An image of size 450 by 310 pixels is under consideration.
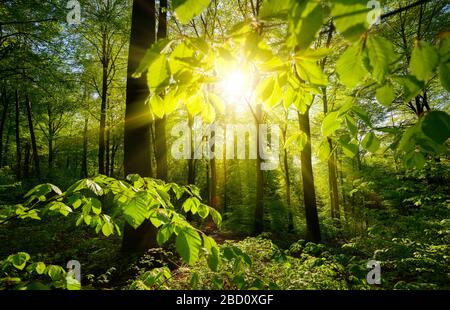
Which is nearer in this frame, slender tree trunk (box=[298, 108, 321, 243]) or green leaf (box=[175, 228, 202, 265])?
green leaf (box=[175, 228, 202, 265])

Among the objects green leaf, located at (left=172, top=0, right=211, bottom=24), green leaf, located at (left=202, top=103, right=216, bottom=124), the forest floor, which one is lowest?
the forest floor

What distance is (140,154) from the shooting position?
22.7ft

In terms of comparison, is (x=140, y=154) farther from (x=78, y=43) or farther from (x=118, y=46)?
(x=118, y=46)

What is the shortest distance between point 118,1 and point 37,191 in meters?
17.3

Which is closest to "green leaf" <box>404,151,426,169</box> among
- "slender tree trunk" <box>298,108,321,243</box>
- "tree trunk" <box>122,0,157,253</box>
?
"tree trunk" <box>122,0,157,253</box>

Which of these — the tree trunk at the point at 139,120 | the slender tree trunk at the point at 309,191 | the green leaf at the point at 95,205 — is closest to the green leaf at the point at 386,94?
the green leaf at the point at 95,205

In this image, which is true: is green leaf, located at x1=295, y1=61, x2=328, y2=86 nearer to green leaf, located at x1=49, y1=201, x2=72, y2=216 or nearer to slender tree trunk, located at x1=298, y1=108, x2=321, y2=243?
green leaf, located at x1=49, y1=201, x2=72, y2=216

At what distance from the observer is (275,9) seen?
0.70m

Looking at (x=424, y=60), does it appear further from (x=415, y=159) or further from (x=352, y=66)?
(x=415, y=159)

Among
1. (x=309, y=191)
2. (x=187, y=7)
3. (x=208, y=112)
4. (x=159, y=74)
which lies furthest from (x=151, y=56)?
(x=309, y=191)

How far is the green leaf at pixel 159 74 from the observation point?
82cm

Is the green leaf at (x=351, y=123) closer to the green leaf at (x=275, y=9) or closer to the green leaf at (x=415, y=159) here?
the green leaf at (x=415, y=159)

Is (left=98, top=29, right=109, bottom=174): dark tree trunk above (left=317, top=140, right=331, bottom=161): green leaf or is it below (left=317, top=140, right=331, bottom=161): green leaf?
above

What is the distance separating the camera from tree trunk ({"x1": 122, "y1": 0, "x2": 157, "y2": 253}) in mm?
6758
